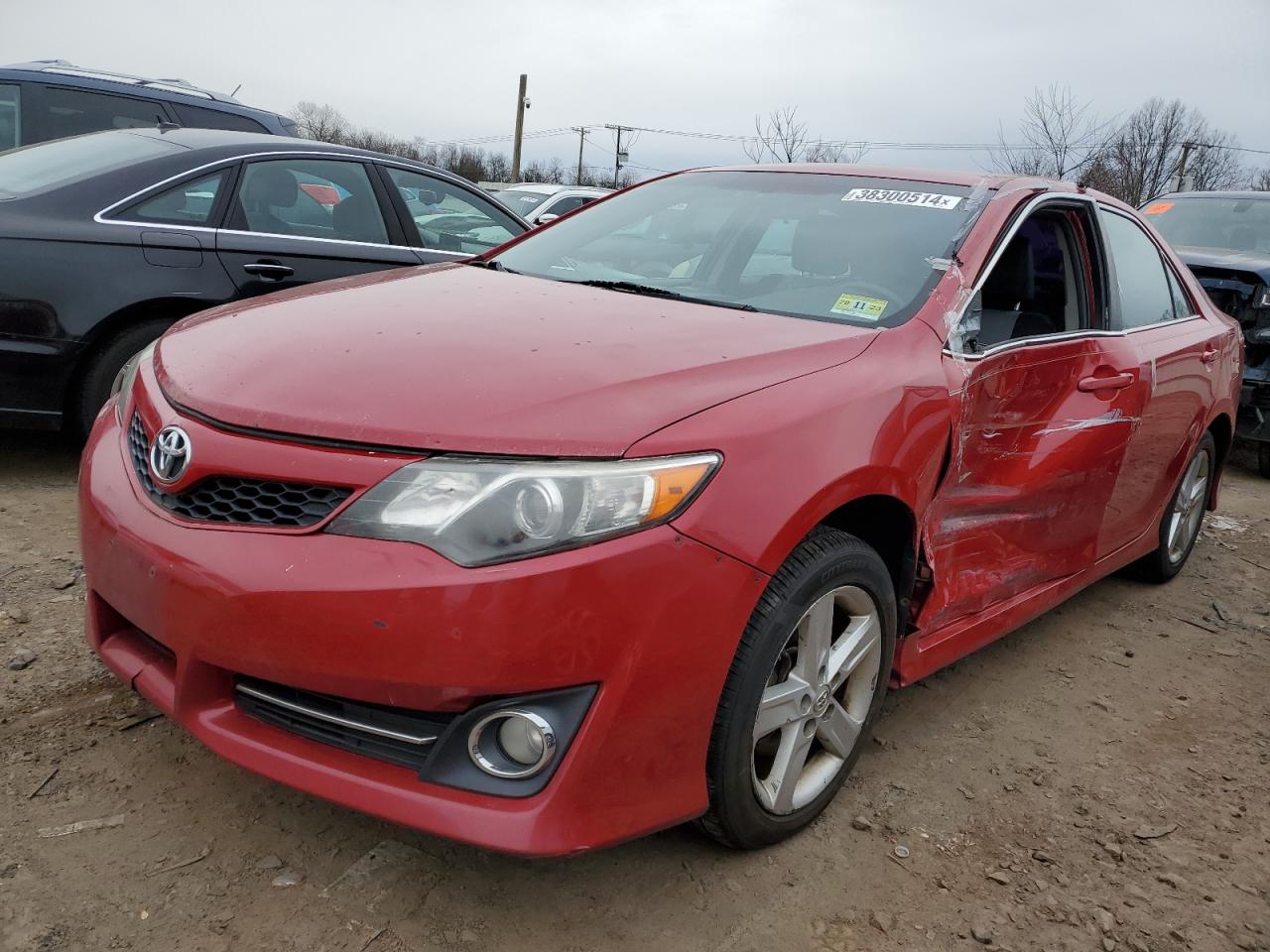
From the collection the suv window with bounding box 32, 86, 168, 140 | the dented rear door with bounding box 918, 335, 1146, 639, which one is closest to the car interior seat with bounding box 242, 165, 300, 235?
the suv window with bounding box 32, 86, 168, 140

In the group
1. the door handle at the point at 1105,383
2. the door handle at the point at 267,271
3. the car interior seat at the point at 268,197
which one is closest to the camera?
the door handle at the point at 1105,383

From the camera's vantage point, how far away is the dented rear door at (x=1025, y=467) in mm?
2543

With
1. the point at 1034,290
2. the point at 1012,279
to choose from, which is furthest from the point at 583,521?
the point at 1034,290

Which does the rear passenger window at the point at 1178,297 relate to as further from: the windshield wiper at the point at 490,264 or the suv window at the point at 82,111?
the suv window at the point at 82,111

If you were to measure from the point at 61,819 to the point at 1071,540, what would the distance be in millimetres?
2762

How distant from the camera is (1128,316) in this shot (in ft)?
11.3

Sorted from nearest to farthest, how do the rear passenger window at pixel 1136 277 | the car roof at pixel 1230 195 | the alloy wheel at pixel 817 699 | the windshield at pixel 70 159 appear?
1. the alloy wheel at pixel 817 699
2. the rear passenger window at pixel 1136 277
3. the windshield at pixel 70 159
4. the car roof at pixel 1230 195

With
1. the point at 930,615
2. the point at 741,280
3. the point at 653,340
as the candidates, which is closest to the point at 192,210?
the point at 741,280

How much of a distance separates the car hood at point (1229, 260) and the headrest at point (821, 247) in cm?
475

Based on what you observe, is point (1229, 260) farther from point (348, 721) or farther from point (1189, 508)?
point (348, 721)

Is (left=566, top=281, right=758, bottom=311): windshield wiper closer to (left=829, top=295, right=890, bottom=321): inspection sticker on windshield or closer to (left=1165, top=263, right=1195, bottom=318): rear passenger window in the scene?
(left=829, top=295, right=890, bottom=321): inspection sticker on windshield

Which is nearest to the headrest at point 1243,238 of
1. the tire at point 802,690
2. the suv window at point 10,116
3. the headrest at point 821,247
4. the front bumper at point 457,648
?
the headrest at point 821,247

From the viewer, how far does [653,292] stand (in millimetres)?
2707

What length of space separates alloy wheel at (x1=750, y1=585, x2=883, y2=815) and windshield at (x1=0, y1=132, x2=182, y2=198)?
11.3 ft
